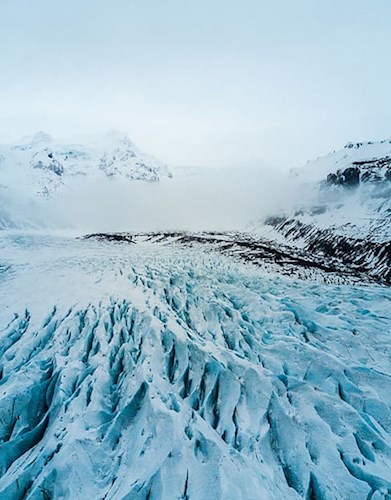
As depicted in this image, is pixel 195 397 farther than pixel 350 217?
No

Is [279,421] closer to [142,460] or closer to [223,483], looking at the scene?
[223,483]

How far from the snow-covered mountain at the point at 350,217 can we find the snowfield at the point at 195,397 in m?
18.6

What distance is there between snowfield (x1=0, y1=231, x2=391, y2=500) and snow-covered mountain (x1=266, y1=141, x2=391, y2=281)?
18.6 metres

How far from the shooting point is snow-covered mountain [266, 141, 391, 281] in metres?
33.4

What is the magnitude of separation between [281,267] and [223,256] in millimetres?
6524

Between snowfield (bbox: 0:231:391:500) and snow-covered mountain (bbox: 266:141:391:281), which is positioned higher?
snowfield (bbox: 0:231:391:500)

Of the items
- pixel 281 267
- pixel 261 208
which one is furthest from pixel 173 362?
pixel 261 208

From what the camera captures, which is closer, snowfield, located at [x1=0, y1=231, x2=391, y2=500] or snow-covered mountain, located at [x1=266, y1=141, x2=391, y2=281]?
snowfield, located at [x1=0, y1=231, x2=391, y2=500]

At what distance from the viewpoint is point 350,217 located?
153 feet

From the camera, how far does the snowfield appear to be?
21.4 feet

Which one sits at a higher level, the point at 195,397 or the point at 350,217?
the point at 195,397

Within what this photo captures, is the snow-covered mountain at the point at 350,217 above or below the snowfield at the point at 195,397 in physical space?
below

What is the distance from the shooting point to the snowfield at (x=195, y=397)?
21.4 feet

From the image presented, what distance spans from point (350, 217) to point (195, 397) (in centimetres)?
4547
